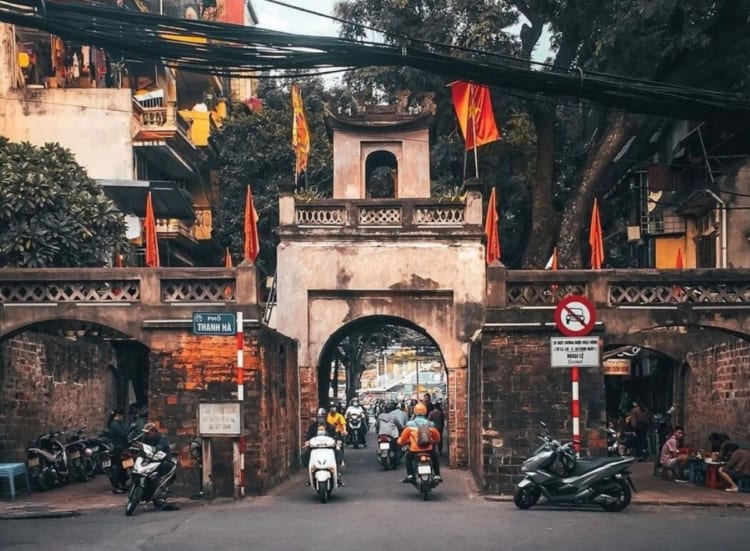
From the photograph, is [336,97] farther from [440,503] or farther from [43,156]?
[440,503]

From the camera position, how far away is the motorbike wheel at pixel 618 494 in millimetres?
13445

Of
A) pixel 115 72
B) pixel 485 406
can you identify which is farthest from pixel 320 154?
pixel 485 406

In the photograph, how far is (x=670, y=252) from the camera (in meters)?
29.2

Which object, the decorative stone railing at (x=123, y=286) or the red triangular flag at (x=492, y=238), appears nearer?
the decorative stone railing at (x=123, y=286)

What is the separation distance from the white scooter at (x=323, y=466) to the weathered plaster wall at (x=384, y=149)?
31.6ft

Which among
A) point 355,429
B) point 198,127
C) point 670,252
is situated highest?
point 198,127

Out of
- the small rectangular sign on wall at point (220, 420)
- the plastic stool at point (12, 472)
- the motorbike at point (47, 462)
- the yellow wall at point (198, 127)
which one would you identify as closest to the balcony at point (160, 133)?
the yellow wall at point (198, 127)

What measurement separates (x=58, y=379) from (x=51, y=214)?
11.7ft

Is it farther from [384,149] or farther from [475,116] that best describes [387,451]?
[475,116]

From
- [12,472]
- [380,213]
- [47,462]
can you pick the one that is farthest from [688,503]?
[380,213]

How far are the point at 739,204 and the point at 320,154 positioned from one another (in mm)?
14327

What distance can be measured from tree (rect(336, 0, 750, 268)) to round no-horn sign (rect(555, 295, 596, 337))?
579 centimetres

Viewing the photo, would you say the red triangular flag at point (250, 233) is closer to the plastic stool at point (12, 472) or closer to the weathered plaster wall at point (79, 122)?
the plastic stool at point (12, 472)

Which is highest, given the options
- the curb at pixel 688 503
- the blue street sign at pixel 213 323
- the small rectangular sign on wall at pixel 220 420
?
the blue street sign at pixel 213 323
